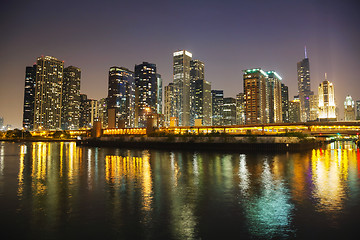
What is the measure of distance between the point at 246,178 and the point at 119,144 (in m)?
85.4

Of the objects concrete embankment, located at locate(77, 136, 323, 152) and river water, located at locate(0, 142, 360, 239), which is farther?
concrete embankment, located at locate(77, 136, 323, 152)

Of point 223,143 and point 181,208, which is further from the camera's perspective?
point 223,143

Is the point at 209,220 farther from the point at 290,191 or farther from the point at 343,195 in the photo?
the point at 343,195

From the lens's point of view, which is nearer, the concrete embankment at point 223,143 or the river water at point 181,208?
the river water at point 181,208

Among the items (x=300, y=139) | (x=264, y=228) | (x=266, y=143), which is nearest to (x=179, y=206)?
(x=264, y=228)

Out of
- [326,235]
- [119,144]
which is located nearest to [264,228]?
[326,235]

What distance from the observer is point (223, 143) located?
77938 mm

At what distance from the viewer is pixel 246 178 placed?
2606cm

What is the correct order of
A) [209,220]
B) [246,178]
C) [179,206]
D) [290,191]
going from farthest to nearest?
[246,178] < [290,191] < [179,206] < [209,220]

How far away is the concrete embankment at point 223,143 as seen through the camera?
70.7 metres

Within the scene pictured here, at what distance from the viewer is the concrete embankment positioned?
232 feet

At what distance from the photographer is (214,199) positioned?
17938mm

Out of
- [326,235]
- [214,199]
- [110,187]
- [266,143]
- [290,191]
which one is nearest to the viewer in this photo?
[326,235]

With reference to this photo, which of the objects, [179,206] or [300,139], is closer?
[179,206]
